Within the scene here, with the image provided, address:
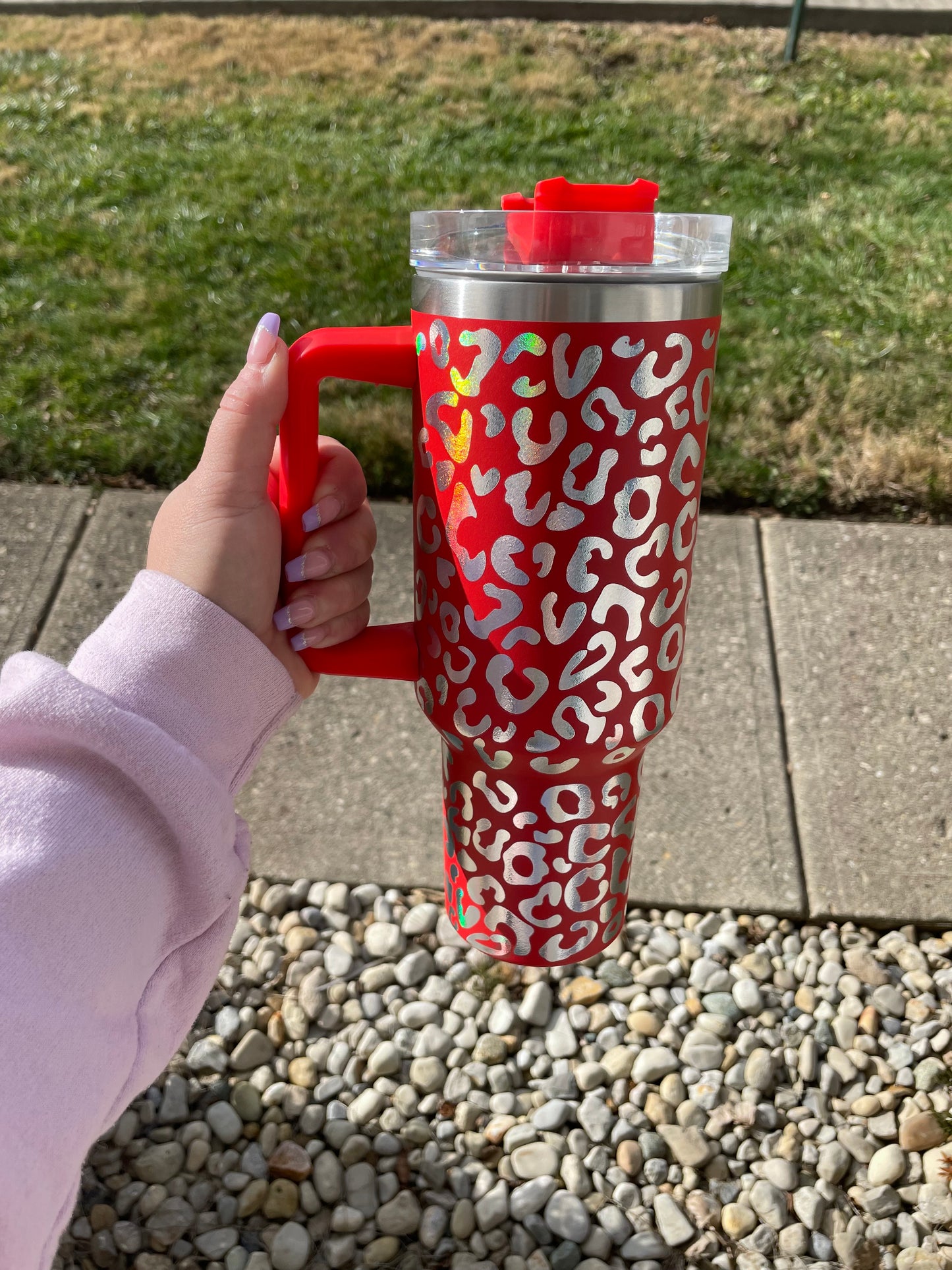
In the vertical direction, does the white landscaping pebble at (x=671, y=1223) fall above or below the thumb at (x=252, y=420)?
below

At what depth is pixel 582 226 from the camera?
854 mm

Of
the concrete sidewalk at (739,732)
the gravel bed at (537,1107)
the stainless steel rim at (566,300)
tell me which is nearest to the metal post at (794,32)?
the concrete sidewalk at (739,732)

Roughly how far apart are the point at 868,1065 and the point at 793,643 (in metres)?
1.05

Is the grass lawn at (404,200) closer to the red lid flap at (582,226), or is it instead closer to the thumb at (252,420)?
the thumb at (252,420)

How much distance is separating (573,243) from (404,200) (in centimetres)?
363

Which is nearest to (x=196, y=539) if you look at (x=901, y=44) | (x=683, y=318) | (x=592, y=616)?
(x=592, y=616)

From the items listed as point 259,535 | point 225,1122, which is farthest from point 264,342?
point 225,1122

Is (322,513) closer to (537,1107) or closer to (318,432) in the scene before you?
(318,432)

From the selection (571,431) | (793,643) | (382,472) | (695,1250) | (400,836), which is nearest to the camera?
(571,431)

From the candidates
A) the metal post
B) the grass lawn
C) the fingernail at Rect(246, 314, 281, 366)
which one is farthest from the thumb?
the metal post

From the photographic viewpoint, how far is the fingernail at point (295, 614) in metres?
1.09

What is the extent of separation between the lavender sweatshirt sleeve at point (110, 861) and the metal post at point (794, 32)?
5333 millimetres

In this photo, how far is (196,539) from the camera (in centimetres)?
109

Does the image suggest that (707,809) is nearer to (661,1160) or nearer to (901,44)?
(661,1160)
